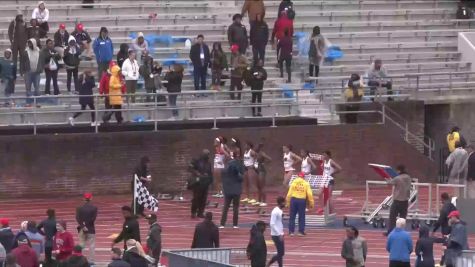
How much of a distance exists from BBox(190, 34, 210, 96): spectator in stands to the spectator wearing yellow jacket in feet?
30.1

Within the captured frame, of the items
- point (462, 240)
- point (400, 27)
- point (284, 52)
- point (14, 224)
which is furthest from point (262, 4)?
point (462, 240)

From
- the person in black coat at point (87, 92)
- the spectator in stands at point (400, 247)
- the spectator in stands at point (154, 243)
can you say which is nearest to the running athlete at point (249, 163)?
the person in black coat at point (87, 92)

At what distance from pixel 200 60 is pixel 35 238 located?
45.9 ft

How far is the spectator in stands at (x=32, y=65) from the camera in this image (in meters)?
37.5

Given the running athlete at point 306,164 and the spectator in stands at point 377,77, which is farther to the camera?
the spectator in stands at point 377,77

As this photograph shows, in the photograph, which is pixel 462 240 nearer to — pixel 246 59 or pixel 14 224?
pixel 14 224

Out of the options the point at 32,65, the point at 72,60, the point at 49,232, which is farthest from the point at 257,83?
the point at 49,232

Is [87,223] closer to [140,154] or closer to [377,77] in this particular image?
[140,154]

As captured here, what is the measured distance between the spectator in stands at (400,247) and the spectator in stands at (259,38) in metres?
16.3

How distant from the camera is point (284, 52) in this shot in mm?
41062

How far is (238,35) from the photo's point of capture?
40.8m

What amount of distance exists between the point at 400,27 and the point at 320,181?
44.6 ft

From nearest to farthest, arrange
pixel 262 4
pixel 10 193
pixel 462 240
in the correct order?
pixel 462 240 < pixel 10 193 < pixel 262 4

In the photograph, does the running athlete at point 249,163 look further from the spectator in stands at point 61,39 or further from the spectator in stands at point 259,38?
the spectator in stands at point 259,38
